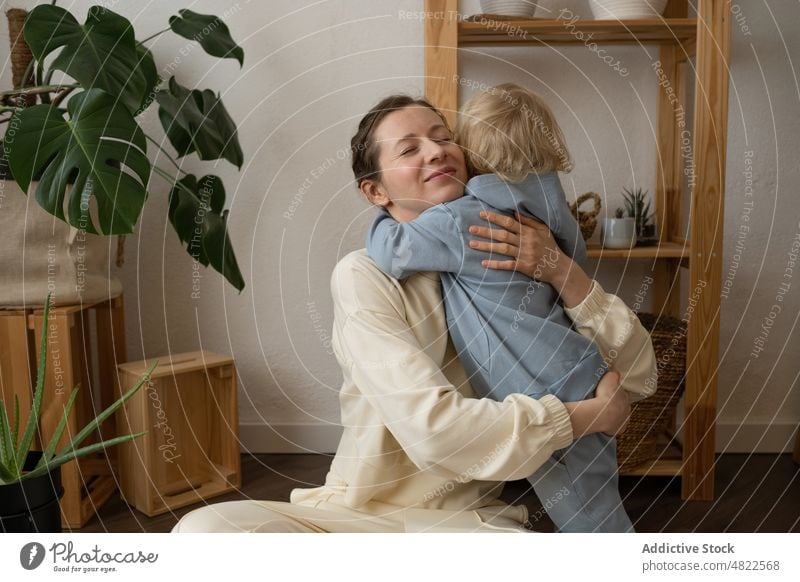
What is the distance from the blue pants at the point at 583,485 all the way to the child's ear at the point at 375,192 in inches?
17.8

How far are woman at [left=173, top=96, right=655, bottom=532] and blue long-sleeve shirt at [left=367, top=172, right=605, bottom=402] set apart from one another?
0.07 feet

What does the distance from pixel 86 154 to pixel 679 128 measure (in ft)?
4.49

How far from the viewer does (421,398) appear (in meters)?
0.91

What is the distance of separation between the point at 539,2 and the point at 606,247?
631 mm

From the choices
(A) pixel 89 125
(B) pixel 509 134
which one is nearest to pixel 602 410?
(B) pixel 509 134

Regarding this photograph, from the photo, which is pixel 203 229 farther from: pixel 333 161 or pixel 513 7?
pixel 513 7

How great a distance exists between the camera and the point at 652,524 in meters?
1.57

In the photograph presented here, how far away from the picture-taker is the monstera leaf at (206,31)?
4.99ft

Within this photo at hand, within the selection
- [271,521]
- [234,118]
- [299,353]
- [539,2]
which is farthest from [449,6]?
[271,521]

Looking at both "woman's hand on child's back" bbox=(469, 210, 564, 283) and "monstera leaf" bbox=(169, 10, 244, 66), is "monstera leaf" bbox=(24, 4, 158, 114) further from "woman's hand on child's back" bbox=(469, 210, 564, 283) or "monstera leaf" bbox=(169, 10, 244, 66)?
"woman's hand on child's back" bbox=(469, 210, 564, 283)

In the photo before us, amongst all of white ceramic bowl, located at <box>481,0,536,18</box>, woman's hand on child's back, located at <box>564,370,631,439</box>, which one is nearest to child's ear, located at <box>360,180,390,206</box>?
woman's hand on child's back, located at <box>564,370,631,439</box>

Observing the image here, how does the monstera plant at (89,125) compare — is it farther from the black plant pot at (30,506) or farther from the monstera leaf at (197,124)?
the black plant pot at (30,506)

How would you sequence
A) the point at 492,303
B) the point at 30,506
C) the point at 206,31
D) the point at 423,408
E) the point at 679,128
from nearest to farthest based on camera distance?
the point at 423,408 < the point at 492,303 < the point at 30,506 < the point at 206,31 < the point at 679,128

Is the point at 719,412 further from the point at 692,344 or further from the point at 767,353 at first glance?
the point at 692,344
